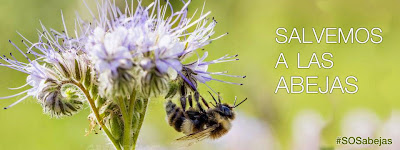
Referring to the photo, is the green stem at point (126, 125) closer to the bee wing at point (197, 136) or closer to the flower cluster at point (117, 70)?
the flower cluster at point (117, 70)

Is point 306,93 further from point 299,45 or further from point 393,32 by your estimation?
point 393,32

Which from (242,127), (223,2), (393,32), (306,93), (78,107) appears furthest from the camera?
(223,2)

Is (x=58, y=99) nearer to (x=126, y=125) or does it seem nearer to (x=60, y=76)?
(x=60, y=76)

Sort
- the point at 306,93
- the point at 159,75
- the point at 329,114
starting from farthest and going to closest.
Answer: the point at 306,93 < the point at 329,114 < the point at 159,75

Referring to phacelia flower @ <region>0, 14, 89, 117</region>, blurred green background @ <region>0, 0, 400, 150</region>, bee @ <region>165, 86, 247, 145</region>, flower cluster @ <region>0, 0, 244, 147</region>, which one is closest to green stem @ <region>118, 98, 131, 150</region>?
flower cluster @ <region>0, 0, 244, 147</region>

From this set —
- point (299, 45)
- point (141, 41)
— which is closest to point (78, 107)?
point (141, 41)

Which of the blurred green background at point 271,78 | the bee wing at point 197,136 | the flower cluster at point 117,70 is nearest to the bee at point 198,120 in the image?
the bee wing at point 197,136

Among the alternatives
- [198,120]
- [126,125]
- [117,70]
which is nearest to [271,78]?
[198,120]
